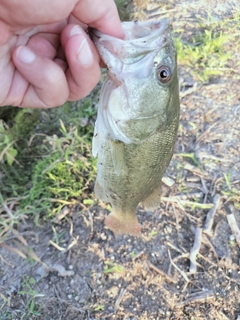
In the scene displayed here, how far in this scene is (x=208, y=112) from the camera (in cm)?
342

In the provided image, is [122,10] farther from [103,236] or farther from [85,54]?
[85,54]

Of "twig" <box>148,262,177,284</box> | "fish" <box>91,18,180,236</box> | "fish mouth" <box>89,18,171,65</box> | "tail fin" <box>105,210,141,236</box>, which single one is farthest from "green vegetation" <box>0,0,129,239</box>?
"fish mouth" <box>89,18,171,65</box>

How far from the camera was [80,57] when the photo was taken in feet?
4.68

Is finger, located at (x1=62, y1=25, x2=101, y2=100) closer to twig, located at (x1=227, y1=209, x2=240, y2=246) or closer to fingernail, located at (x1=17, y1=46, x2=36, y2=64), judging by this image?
fingernail, located at (x1=17, y1=46, x2=36, y2=64)

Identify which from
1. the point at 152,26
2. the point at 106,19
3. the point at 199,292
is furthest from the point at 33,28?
the point at 199,292

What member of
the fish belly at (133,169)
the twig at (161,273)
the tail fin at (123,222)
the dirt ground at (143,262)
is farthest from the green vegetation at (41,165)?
the fish belly at (133,169)

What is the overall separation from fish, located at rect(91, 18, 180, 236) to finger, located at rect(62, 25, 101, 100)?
43mm

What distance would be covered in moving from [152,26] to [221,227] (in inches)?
69.0

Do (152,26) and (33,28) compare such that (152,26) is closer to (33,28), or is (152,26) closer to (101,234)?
(33,28)

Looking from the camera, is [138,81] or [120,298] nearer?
[138,81]

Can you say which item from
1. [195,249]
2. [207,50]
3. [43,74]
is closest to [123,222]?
[195,249]

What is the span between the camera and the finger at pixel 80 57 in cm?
140

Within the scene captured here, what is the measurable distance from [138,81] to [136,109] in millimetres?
113

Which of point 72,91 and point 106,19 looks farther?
point 72,91
